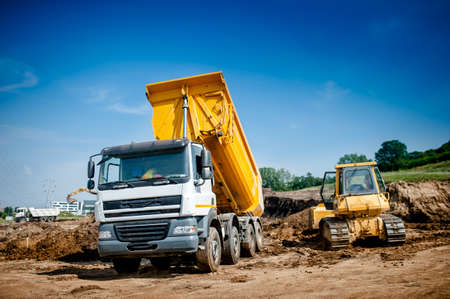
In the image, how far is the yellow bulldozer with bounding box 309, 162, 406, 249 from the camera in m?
10.0

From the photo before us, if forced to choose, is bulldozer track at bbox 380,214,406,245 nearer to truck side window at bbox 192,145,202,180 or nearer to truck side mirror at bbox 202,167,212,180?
truck side mirror at bbox 202,167,212,180

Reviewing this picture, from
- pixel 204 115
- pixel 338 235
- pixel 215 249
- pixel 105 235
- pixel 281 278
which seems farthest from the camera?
pixel 338 235

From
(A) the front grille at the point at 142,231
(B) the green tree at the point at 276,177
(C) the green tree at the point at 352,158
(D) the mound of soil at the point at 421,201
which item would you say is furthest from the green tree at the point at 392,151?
(A) the front grille at the point at 142,231

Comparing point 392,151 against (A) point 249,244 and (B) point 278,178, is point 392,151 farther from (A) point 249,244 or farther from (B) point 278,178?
(A) point 249,244

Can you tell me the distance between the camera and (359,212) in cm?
1036

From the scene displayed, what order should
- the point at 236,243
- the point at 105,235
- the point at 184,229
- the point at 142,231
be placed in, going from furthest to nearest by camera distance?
1. the point at 236,243
2. the point at 105,235
3. the point at 142,231
4. the point at 184,229

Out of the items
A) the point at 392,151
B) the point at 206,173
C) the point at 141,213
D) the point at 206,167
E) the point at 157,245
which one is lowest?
the point at 157,245

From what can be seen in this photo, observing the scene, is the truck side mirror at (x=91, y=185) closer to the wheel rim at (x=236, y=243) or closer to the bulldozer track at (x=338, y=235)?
the wheel rim at (x=236, y=243)

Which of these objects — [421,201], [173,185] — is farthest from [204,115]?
[421,201]

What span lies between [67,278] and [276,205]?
25176mm

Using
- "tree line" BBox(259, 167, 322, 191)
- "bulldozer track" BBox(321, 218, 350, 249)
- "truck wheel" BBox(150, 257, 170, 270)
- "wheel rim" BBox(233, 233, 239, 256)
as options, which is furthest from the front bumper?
"tree line" BBox(259, 167, 322, 191)

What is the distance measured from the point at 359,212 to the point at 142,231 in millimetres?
6890

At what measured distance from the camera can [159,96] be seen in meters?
9.55

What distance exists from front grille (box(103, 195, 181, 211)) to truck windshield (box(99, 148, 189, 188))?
39 cm
